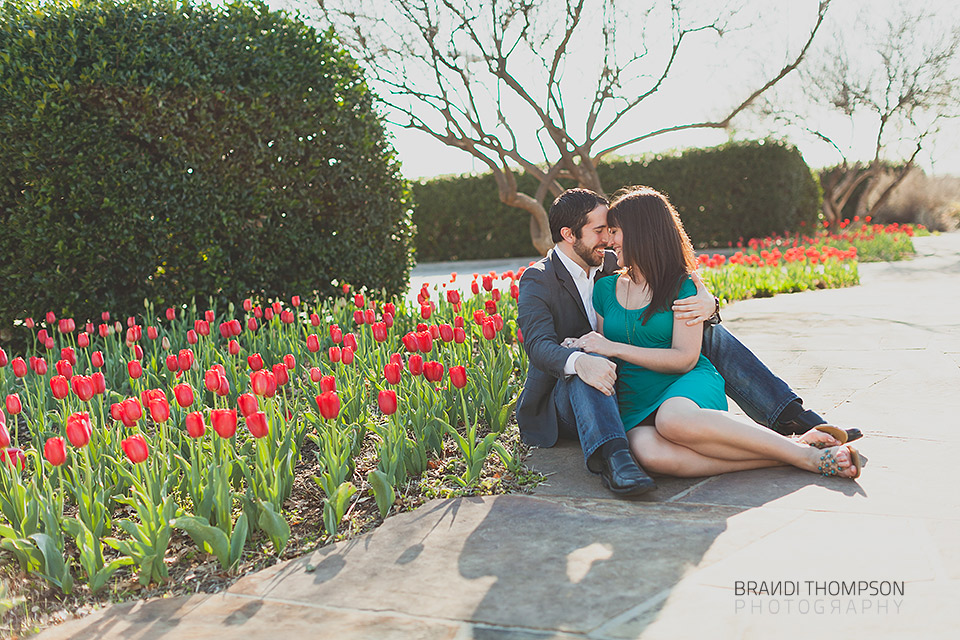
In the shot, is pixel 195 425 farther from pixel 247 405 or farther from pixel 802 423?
pixel 802 423

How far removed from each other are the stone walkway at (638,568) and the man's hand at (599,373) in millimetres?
379

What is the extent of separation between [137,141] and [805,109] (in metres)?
20.5

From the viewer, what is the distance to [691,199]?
18.0m

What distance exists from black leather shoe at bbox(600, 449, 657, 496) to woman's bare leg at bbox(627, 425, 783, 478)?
12cm

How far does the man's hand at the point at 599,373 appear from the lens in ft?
9.82

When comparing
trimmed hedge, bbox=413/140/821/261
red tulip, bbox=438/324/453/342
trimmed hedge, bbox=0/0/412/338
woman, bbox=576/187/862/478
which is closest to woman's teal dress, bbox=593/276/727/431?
woman, bbox=576/187/862/478

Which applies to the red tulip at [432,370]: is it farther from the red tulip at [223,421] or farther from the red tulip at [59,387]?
the red tulip at [59,387]

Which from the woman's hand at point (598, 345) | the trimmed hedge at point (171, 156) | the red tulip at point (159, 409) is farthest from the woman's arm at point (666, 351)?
the trimmed hedge at point (171, 156)

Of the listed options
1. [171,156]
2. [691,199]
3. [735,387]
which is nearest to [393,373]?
[735,387]

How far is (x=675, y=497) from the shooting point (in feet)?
9.21

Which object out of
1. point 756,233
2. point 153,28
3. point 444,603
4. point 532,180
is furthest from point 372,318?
point 532,180

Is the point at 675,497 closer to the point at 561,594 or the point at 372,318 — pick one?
the point at 561,594

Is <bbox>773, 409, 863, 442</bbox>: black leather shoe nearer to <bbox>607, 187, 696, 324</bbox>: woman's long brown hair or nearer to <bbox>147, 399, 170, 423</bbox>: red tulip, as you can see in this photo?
<bbox>607, 187, 696, 324</bbox>: woman's long brown hair

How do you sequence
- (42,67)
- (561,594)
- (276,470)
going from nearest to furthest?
(561,594), (276,470), (42,67)
